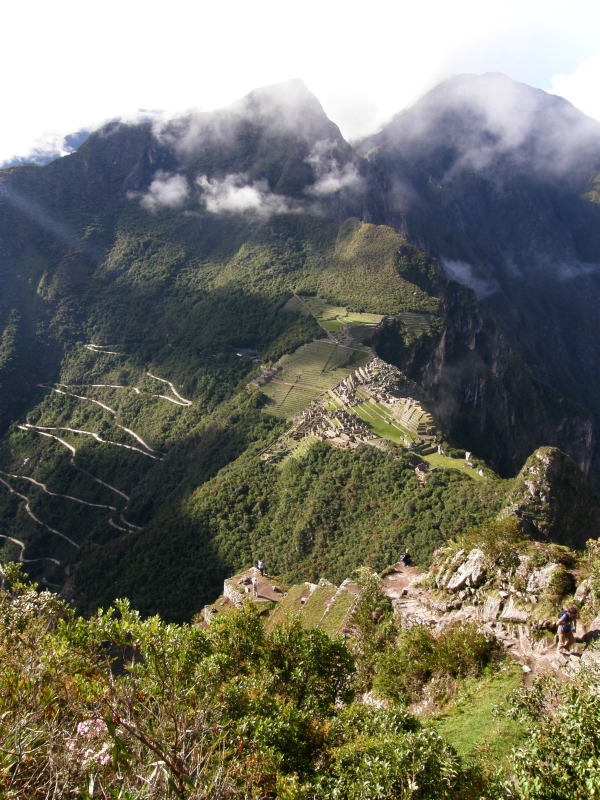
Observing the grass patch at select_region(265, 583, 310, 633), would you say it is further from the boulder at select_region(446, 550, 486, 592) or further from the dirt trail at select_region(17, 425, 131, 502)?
the dirt trail at select_region(17, 425, 131, 502)

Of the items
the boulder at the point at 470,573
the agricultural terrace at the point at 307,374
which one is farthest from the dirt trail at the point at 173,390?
the boulder at the point at 470,573

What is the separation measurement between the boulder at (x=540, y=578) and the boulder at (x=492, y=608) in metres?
1.37

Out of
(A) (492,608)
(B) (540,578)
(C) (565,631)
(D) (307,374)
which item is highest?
(C) (565,631)

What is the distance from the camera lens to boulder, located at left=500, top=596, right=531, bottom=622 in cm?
1950

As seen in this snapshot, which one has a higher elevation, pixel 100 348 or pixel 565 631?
pixel 565 631

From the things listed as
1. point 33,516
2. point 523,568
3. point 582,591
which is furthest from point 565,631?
point 33,516

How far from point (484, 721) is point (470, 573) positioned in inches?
321

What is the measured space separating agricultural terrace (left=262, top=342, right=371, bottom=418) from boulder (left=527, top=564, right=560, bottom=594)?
1916 inches

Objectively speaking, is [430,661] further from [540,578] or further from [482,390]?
[482,390]

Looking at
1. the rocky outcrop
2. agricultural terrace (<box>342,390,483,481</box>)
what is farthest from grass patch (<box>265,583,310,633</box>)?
the rocky outcrop

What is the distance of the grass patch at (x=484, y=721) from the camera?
13961mm

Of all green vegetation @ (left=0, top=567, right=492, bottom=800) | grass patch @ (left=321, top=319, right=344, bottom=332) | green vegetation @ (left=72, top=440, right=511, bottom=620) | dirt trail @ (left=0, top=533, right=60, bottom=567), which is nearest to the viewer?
green vegetation @ (left=0, top=567, right=492, bottom=800)

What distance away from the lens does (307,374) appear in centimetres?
7650

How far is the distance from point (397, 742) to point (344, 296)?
301 ft
